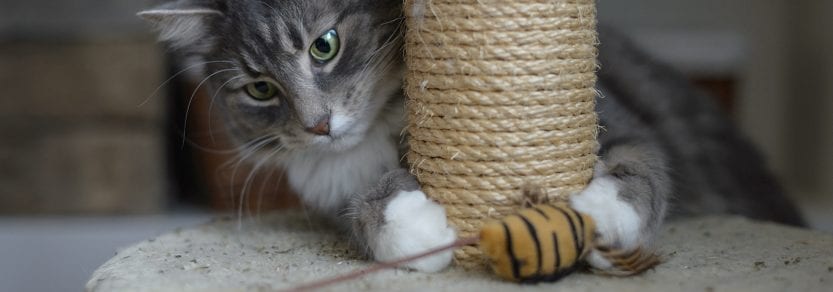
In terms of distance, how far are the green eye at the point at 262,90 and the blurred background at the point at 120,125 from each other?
116cm

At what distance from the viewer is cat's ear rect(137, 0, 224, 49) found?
63.0 inches

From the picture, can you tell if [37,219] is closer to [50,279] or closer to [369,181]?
[50,279]

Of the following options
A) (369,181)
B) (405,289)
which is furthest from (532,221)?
(369,181)

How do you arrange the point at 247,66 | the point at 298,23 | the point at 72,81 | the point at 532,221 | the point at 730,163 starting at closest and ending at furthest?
the point at 532,221 → the point at 298,23 → the point at 247,66 → the point at 730,163 → the point at 72,81

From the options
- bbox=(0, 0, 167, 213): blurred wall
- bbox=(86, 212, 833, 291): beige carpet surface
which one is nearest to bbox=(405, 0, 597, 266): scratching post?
bbox=(86, 212, 833, 291): beige carpet surface

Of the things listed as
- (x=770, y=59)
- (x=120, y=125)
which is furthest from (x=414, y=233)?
(x=770, y=59)

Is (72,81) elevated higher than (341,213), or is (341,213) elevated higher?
(72,81)

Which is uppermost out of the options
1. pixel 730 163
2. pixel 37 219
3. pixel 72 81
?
pixel 72 81

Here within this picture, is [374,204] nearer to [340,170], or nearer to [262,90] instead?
[340,170]

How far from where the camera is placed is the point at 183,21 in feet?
5.48

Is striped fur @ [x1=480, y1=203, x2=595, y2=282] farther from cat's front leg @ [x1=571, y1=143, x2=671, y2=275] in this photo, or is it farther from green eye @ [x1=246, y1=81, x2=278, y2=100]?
green eye @ [x1=246, y1=81, x2=278, y2=100]

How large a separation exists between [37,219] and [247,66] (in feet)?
6.44

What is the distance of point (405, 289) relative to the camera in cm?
115

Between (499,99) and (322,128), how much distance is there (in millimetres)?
339
